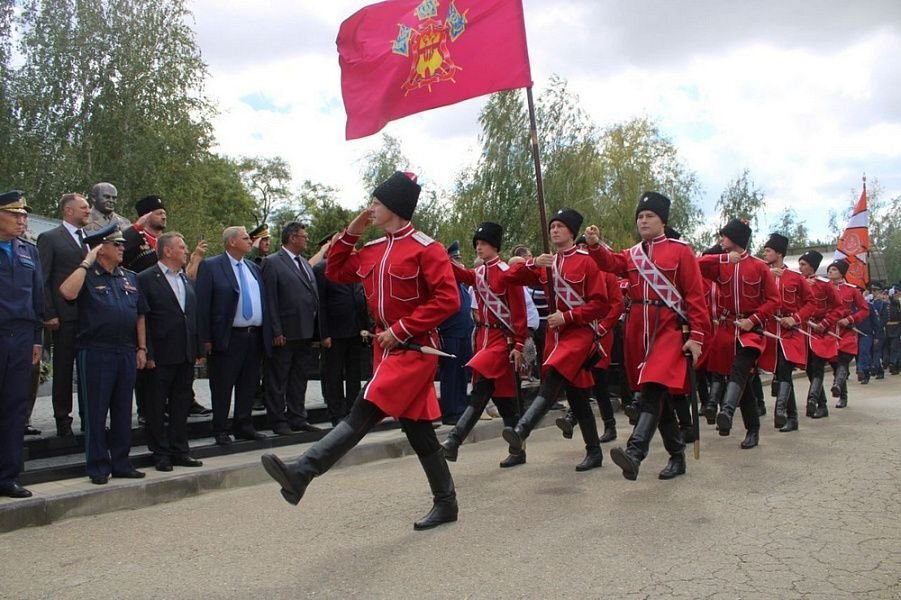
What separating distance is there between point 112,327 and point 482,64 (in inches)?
160

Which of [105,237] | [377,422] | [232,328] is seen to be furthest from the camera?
[232,328]

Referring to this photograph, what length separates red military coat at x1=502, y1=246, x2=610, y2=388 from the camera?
7.52 meters

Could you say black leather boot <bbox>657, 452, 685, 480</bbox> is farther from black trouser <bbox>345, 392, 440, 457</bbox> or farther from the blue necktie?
the blue necktie

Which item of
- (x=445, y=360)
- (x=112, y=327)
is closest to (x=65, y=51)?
(x=445, y=360)

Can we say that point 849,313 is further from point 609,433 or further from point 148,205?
point 148,205

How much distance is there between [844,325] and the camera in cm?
1401

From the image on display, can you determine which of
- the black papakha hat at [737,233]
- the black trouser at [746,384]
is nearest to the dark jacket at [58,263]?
the black trouser at [746,384]

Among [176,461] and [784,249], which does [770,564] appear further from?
[784,249]

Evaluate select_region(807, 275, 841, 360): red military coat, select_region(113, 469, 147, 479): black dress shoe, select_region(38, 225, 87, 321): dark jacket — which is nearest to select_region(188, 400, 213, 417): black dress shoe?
select_region(38, 225, 87, 321): dark jacket

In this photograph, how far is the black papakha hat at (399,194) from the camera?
19.0ft

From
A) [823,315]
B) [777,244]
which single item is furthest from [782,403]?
[823,315]

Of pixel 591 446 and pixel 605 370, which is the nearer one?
pixel 591 446

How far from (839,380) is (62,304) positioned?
34.1 ft

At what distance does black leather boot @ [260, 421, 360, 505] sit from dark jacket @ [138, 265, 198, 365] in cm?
280
